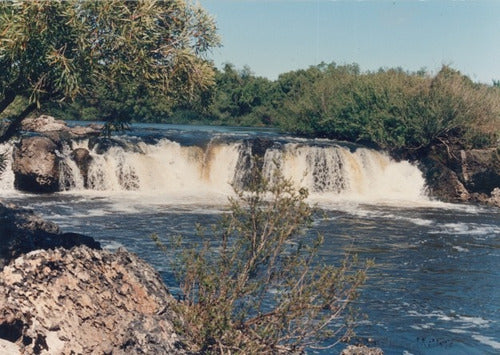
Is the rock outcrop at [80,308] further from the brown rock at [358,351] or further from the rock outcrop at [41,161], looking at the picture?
the rock outcrop at [41,161]

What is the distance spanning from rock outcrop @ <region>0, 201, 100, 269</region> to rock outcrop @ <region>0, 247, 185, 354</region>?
12.9ft

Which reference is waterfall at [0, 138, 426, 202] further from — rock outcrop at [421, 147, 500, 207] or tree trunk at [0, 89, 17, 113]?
tree trunk at [0, 89, 17, 113]

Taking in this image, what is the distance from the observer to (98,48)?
11164 millimetres

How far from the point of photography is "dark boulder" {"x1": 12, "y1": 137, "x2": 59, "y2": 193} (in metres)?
27.3

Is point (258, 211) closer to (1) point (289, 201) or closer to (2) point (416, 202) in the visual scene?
(1) point (289, 201)

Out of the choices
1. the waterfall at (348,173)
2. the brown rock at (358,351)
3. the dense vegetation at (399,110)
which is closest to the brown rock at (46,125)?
the dense vegetation at (399,110)

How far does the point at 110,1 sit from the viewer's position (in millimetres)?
10867

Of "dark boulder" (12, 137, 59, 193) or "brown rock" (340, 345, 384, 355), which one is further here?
"dark boulder" (12, 137, 59, 193)

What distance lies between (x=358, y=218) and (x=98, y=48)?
14.5 metres

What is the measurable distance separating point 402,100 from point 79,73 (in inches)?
992

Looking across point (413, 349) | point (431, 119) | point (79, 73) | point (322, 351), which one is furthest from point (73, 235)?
point (431, 119)

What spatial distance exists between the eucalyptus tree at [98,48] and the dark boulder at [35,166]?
52.5ft

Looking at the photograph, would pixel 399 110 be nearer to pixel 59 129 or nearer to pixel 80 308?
pixel 59 129

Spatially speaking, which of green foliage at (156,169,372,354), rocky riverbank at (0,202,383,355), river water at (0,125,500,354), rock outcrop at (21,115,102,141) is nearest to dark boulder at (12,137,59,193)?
river water at (0,125,500,354)
